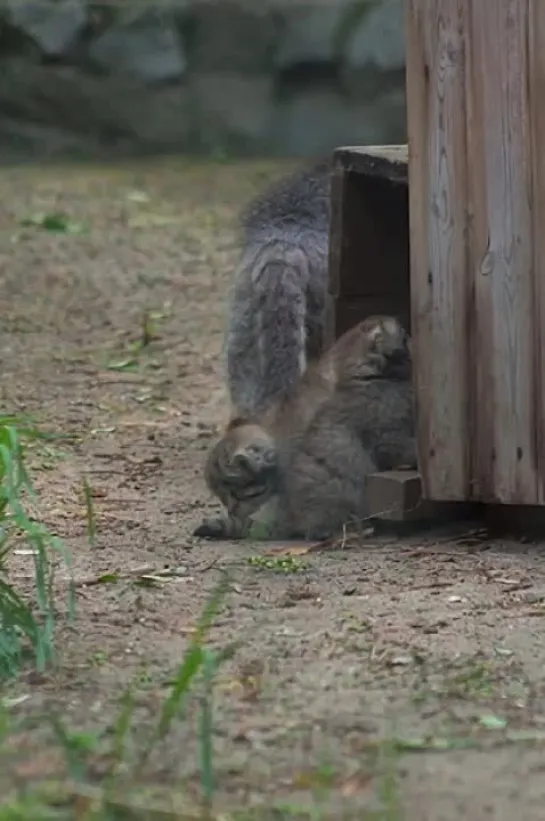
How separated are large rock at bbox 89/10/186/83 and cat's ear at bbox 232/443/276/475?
8.02m

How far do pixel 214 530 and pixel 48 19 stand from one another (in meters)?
8.13

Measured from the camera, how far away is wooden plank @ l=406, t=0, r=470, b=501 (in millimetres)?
4438

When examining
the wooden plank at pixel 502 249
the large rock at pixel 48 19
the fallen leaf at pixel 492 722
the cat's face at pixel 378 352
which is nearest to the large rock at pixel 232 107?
the large rock at pixel 48 19

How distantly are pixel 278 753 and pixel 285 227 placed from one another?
3.36 metres

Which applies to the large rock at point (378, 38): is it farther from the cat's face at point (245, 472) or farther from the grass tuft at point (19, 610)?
the grass tuft at point (19, 610)

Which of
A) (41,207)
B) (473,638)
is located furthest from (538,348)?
(41,207)

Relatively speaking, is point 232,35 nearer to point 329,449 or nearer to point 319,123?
point 319,123

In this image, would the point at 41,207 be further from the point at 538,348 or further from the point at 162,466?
the point at 538,348

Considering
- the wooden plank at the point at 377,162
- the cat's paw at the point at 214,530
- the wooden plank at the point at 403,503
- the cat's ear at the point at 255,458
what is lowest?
the cat's paw at the point at 214,530

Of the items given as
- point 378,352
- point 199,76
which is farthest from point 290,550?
point 199,76

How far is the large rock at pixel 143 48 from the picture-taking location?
12398 millimetres

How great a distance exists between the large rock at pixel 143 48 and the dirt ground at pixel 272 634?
5207 millimetres

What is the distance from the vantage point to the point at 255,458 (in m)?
4.90

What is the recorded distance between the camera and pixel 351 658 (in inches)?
142
